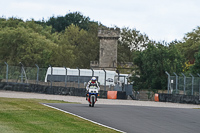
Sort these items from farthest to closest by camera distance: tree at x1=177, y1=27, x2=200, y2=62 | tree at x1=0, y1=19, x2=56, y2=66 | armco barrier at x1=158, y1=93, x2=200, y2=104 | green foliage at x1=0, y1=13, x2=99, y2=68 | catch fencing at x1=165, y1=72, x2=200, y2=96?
tree at x1=177, y1=27, x2=200, y2=62, green foliage at x1=0, y1=13, x2=99, y2=68, tree at x1=0, y1=19, x2=56, y2=66, catch fencing at x1=165, y1=72, x2=200, y2=96, armco barrier at x1=158, y1=93, x2=200, y2=104

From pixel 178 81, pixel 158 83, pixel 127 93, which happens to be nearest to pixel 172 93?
pixel 178 81

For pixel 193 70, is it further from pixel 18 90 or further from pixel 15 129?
pixel 15 129

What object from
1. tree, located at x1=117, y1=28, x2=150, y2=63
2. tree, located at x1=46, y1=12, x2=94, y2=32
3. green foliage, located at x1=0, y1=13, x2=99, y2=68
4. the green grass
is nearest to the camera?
the green grass

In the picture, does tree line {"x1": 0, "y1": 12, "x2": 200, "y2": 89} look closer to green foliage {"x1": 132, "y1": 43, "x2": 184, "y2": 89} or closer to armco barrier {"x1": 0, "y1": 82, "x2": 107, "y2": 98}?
green foliage {"x1": 132, "y1": 43, "x2": 184, "y2": 89}

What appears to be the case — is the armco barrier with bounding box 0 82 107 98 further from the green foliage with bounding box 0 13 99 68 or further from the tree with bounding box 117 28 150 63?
the tree with bounding box 117 28 150 63

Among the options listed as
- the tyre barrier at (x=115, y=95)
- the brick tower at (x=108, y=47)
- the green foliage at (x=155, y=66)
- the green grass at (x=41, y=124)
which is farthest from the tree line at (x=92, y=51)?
the green grass at (x=41, y=124)

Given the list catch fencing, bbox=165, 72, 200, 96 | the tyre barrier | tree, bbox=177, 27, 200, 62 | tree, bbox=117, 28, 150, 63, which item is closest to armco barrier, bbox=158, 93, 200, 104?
catch fencing, bbox=165, 72, 200, 96

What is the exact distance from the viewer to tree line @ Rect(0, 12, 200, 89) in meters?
63.8

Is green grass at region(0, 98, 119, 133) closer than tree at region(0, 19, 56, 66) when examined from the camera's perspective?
Yes

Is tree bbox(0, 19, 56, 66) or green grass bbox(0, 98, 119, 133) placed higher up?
tree bbox(0, 19, 56, 66)

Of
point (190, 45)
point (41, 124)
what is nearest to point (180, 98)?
point (41, 124)

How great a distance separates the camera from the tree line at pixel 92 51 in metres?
63.8

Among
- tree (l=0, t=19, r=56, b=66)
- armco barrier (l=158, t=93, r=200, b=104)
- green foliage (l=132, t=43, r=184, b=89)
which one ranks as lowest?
armco barrier (l=158, t=93, r=200, b=104)

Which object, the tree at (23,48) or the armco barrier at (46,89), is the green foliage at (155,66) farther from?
the armco barrier at (46,89)
